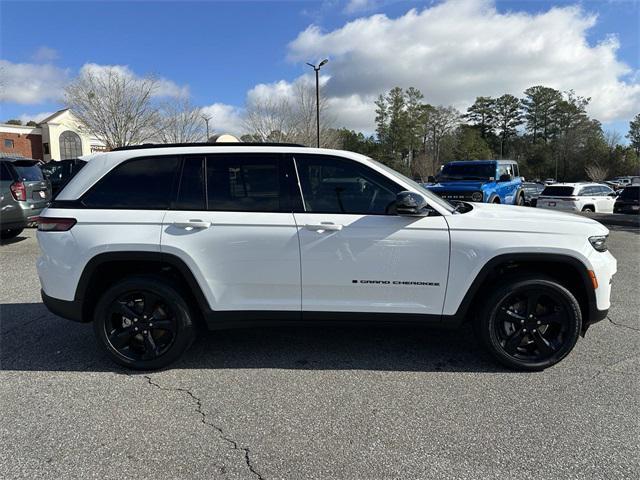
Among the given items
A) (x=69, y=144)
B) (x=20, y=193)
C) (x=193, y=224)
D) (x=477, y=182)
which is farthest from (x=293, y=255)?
(x=69, y=144)

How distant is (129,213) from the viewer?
133 inches

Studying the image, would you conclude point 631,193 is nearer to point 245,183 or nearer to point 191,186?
point 245,183

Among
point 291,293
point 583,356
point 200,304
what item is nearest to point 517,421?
point 583,356

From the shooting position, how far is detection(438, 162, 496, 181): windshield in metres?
14.0

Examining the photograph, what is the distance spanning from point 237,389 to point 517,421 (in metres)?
1.95

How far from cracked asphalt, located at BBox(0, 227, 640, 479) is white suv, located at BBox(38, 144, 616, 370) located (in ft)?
1.18

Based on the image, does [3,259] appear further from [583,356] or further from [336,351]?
[583,356]

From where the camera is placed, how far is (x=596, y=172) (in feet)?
176

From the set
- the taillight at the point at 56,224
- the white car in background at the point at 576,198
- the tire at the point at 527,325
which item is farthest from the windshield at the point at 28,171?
the white car in background at the point at 576,198

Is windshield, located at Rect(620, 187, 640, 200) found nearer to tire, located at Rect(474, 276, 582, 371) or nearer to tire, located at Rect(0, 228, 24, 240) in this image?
tire, located at Rect(474, 276, 582, 371)

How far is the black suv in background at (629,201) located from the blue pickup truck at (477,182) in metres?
4.29

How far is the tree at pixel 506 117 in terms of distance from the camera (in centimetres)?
7656

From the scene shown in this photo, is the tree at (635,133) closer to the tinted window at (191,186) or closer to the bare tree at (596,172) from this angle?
the bare tree at (596,172)

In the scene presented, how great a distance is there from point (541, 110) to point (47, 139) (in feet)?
246
